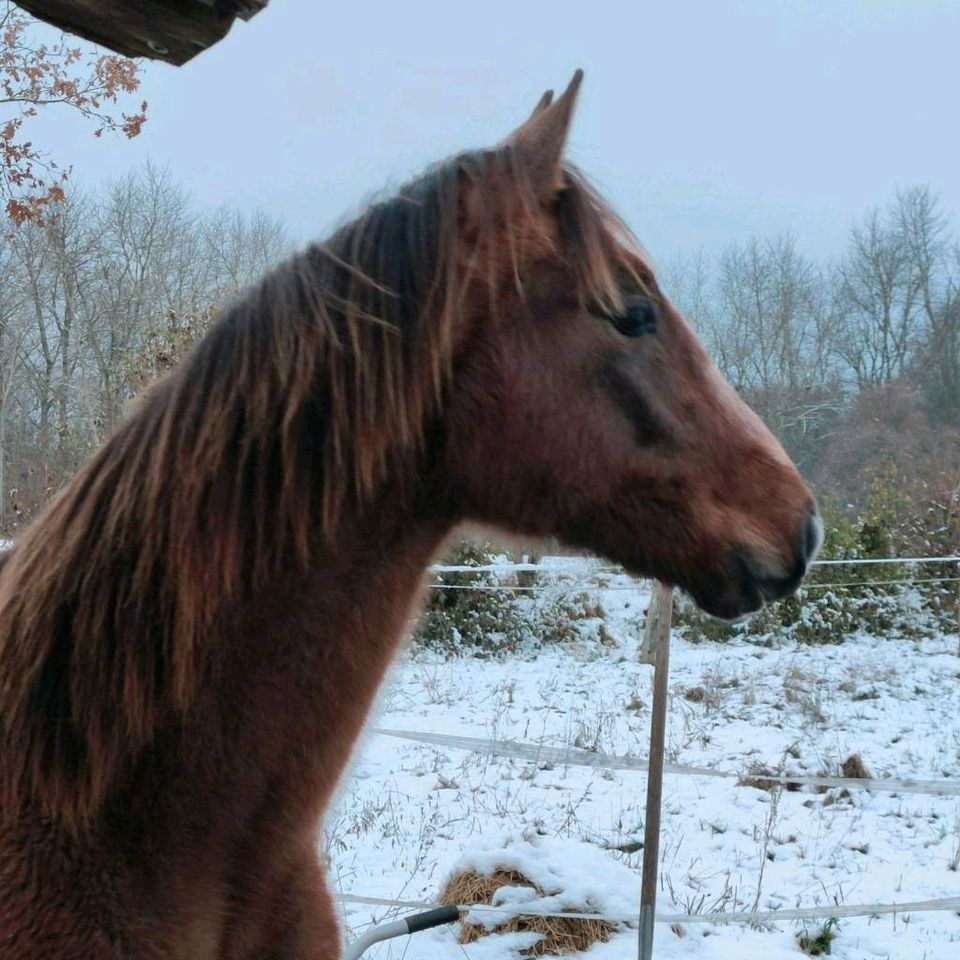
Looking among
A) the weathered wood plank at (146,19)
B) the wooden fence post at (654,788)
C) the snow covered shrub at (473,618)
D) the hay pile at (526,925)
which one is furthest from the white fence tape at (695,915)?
the snow covered shrub at (473,618)

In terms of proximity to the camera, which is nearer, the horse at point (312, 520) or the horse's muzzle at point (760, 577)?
the horse at point (312, 520)

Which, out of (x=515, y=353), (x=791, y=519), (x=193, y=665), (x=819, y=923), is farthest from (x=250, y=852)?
(x=819, y=923)

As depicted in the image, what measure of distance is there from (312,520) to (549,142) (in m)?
0.76

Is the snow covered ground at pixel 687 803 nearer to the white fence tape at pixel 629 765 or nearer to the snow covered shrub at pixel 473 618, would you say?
the white fence tape at pixel 629 765

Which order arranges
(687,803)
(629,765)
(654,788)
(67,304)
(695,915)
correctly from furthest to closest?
(67,304) → (687,803) → (629,765) → (695,915) → (654,788)

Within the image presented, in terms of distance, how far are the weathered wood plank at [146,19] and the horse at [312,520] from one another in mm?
366

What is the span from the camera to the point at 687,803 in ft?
19.0

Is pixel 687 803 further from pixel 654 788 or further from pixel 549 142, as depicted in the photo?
pixel 549 142

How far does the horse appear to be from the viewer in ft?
4.17

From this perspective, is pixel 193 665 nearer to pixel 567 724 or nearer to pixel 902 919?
pixel 902 919

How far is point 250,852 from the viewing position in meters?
1.33

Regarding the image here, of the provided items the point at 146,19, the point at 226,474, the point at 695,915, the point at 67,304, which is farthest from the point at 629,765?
the point at 67,304

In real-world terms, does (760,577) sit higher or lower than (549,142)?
lower

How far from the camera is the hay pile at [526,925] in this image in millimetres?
3834
